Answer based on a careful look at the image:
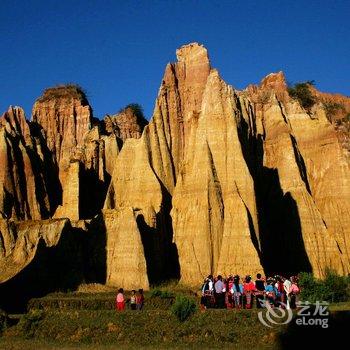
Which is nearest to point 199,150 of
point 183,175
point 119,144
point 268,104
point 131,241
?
point 183,175

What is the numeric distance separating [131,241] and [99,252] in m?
3.71

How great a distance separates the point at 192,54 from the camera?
206 feet

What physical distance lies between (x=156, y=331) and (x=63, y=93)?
2466 inches

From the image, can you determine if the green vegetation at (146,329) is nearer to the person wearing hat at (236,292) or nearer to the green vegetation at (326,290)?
the person wearing hat at (236,292)

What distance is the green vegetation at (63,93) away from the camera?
8149 cm

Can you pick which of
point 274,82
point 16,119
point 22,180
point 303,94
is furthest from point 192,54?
point 303,94

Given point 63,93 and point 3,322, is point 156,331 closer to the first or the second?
point 3,322

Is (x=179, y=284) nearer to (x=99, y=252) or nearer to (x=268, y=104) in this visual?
(x=99, y=252)

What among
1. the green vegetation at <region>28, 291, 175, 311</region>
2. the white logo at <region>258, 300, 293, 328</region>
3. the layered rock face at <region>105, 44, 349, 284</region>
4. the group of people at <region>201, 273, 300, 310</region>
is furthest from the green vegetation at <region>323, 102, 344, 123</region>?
the white logo at <region>258, 300, 293, 328</region>

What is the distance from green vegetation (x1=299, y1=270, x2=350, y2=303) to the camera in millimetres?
29630

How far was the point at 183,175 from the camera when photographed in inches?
1962

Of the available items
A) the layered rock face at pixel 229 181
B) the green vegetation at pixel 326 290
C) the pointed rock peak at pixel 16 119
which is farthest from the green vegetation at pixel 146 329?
the pointed rock peak at pixel 16 119

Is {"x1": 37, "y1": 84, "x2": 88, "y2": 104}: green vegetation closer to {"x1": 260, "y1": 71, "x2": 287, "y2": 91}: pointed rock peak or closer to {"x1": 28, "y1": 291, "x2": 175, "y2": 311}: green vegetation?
{"x1": 260, "y1": 71, "x2": 287, "y2": 91}: pointed rock peak

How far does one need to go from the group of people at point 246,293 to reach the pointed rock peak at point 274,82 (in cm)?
5180
